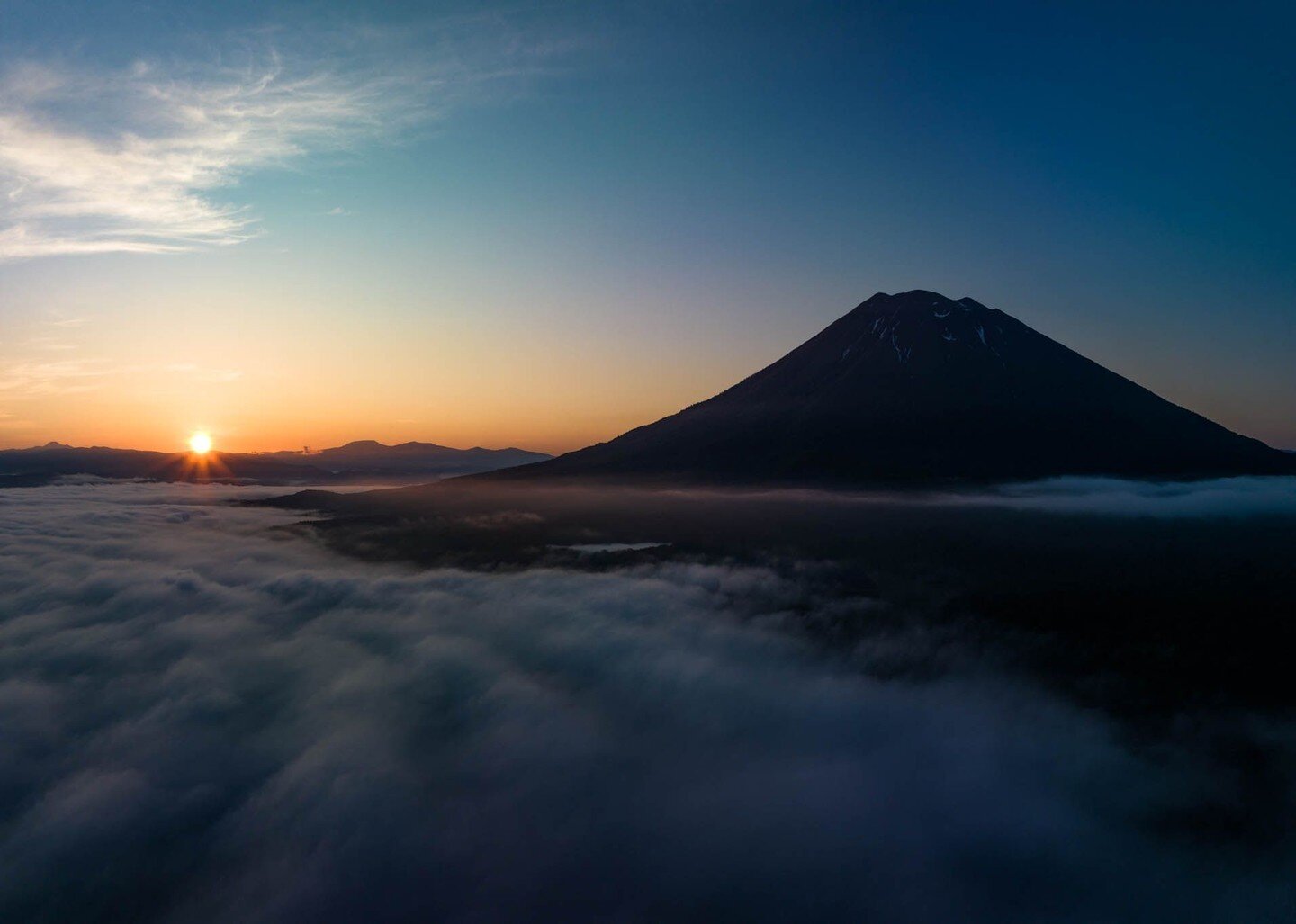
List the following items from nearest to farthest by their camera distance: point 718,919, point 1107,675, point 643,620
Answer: point 718,919, point 1107,675, point 643,620

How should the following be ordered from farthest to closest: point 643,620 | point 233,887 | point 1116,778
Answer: point 643,620
point 1116,778
point 233,887

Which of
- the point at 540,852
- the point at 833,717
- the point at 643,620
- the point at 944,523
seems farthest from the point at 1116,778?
the point at 944,523

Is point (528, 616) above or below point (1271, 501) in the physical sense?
below

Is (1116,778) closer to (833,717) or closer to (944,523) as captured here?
(833,717)

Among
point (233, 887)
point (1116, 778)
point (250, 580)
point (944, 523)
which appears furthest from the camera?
point (944, 523)

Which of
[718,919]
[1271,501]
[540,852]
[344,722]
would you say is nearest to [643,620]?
[344,722]

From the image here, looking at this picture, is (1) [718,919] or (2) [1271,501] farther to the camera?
(2) [1271,501]

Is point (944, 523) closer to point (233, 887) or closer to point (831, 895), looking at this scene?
point (831, 895)

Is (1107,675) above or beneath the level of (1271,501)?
beneath

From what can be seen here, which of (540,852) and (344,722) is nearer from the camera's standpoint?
(540,852)
